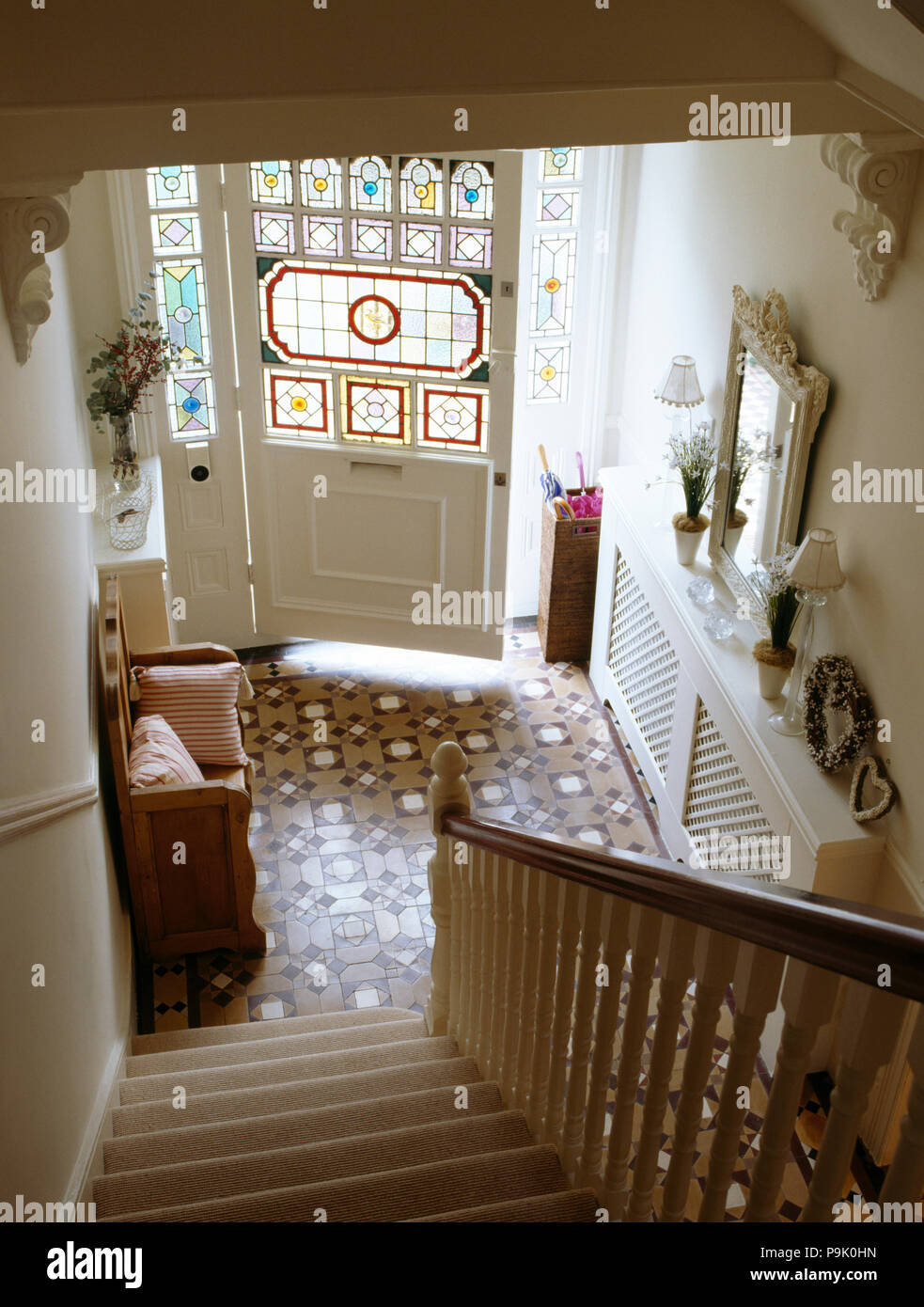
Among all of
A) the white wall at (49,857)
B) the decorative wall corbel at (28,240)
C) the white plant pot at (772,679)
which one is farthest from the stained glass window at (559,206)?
the decorative wall corbel at (28,240)

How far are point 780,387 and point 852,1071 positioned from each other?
3.09 meters

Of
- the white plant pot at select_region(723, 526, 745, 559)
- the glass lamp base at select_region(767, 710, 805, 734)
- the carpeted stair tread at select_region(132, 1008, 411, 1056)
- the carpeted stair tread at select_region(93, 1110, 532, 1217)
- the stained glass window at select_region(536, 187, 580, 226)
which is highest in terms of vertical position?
the stained glass window at select_region(536, 187, 580, 226)

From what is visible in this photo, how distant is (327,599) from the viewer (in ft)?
19.5

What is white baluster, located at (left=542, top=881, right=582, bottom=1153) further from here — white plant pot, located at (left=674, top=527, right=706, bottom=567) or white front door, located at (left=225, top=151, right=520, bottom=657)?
white front door, located at (left=225, top=151, right=520, bottom=657)

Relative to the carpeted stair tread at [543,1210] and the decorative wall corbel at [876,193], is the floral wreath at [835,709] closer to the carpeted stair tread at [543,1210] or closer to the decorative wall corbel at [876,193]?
the decorative wall corbel at [876,193]

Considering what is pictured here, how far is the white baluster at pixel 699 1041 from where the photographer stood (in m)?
1.49

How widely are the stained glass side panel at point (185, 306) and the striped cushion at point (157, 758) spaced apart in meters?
1.84

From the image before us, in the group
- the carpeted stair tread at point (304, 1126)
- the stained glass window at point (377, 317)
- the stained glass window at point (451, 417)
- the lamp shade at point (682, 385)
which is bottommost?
the carpeted stair tread at point (304, 1126)

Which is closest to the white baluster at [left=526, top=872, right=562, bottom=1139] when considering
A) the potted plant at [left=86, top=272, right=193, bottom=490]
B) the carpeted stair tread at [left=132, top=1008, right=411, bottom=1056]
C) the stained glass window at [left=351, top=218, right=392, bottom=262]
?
the carpeted stair tread at [left=132, top=1008, right=411, bottom=1056]

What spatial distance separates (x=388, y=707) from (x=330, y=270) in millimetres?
1962

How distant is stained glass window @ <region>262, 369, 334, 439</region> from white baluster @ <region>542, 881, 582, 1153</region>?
148 inches

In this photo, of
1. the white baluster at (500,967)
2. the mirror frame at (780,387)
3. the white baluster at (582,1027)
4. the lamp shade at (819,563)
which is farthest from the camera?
the mirror frame at (780,387)

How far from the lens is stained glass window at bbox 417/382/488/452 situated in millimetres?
5418
